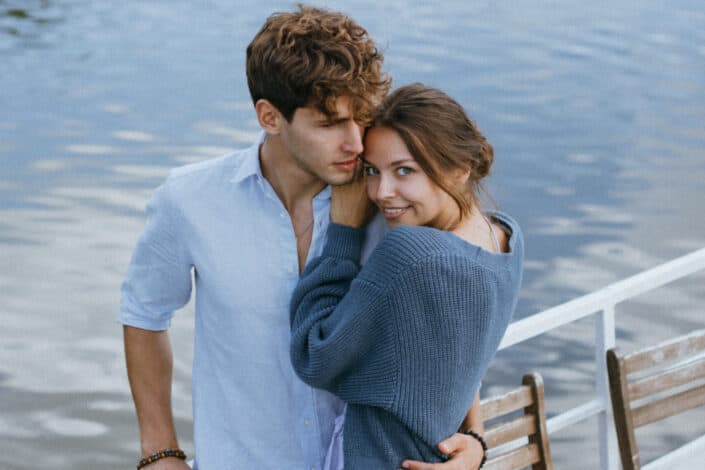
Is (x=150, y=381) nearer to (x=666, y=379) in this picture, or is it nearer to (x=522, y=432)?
(x=522, y=432)

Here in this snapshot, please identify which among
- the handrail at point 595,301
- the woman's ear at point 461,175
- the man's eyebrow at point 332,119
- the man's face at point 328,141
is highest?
the man's eyebrow at point 332,119

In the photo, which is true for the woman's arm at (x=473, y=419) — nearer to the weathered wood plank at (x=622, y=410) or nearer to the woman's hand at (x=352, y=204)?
the woman's hand at (x=352, y=204)

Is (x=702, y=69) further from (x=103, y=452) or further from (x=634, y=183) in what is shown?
(x=103, y=452)

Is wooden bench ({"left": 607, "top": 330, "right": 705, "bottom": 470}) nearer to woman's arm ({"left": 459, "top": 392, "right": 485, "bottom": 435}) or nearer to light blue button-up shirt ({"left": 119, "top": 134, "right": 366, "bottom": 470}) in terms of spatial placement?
woman's arm ({"left": 459, "top": 392, "right": 485, "bottom": 435})

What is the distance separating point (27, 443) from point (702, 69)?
406 inches

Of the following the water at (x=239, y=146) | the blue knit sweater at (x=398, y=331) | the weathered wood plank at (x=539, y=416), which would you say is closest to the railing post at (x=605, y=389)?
the weathered wood plank at (x=539, y=416)

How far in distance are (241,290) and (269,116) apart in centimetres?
30

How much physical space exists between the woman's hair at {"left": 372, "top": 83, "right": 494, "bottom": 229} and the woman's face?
0.04 ft

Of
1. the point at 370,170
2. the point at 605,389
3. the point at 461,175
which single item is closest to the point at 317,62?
the point at 370,170

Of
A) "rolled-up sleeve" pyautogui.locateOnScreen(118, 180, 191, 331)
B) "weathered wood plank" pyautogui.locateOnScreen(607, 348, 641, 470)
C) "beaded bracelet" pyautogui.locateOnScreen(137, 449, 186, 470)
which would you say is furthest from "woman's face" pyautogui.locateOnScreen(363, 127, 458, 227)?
"weathered wood plank" pyautogui.locateOnScreen(607, 348, 641, 470)

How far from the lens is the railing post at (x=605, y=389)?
3.11 m

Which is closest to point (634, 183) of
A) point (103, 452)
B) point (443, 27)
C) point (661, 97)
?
point (661, 97)

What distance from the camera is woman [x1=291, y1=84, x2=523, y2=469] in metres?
1.75

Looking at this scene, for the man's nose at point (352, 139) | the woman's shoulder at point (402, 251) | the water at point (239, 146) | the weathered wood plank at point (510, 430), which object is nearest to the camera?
the woman's shoulder at point (402, 251)
